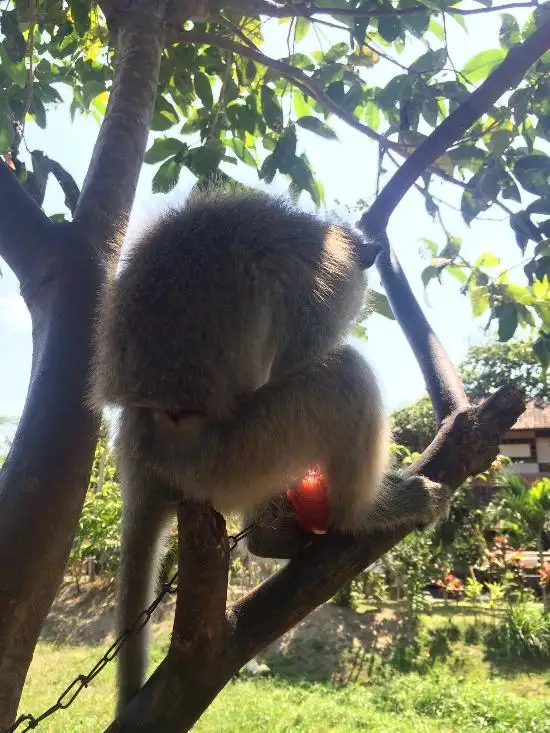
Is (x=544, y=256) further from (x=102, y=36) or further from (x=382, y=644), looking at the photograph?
(x=382, y=644)

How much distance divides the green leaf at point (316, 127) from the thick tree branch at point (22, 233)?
1570 mm

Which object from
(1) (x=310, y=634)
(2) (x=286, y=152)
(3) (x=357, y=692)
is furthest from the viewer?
(1) (x=310, y=634)

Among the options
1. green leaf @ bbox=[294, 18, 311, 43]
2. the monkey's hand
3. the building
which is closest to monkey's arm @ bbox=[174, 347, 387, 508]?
the monkey's hand

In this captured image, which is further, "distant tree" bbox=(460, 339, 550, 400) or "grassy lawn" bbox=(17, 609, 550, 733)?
"distant tree" bbox=(460, 339, 550, 400)

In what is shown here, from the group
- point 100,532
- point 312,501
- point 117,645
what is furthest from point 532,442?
point 117,645

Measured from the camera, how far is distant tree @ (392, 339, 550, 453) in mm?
19234

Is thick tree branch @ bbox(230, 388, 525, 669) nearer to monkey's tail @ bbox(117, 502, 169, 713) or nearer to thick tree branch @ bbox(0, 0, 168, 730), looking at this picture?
monkey's tail @ bbox(117, 502, 169, 713)

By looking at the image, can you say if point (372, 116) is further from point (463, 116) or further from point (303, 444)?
point (303, 444)

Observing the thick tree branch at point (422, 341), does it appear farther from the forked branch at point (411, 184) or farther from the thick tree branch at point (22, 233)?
the thick tree branch at point (22, 233)

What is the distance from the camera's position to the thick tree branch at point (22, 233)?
7.66ft

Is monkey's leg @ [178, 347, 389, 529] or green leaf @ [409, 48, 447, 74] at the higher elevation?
green leaf @ [409, 48, 447, 74]

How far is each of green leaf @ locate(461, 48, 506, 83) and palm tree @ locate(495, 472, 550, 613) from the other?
8.78m

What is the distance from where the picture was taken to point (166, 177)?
3246 mm

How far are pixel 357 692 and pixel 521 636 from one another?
2.82m
